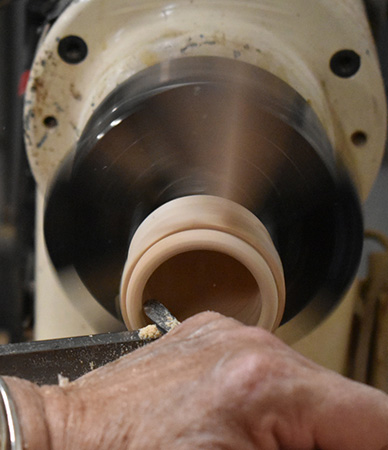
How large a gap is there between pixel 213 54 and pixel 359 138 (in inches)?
7.5

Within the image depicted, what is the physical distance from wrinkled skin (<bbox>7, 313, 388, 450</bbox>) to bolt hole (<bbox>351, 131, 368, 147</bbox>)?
0.33m

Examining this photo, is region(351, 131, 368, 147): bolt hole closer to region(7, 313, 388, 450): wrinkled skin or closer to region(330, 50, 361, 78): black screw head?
region(330, 50, 361, 78): black screw head

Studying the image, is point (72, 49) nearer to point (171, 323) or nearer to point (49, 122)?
point (49, 122)

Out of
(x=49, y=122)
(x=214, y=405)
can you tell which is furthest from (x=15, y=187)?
(x=214, y=405)

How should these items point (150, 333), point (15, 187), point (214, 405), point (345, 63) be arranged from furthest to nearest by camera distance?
point (15, 187) → point (345, 63) → point (150, 333) → point (214, 405)

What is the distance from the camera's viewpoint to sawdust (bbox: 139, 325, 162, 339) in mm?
531

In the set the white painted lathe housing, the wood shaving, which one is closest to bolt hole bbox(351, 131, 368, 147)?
the white painted lathe housing

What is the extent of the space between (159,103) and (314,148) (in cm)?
15

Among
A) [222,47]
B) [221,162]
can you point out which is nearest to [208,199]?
[221,162]

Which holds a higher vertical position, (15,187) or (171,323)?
(15,187)

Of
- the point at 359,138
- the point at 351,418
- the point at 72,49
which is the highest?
the point at 72,49

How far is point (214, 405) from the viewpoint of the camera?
402mm

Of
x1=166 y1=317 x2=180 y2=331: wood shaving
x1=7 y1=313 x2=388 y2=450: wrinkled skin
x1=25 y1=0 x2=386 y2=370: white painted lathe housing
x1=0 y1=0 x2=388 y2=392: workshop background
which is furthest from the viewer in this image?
x1=0 y1=0 x2=388 y2=392: workshop background

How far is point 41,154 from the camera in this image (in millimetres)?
713
